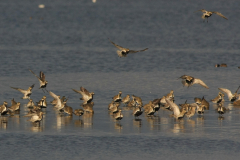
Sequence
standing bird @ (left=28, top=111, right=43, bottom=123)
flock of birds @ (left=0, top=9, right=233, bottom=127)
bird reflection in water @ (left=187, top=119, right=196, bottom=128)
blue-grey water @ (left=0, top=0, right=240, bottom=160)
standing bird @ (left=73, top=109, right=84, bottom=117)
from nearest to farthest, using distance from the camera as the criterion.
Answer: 1. blue-grey water @ (left=0, top=0, right=240, bottom=160)
2. standing bird @ (left=28, top=111, right=43, bottom=123)
3. bird reflection in water @ (left=187, top=119, right=196, bottom=128)
4. flock of birds @ (left=0, top=9, right=233, bottom=127)
5. standing bird @ (left=73, top=109, right=84, bottom=117)

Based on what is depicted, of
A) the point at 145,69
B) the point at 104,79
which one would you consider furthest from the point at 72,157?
Answer: the point at 145,69

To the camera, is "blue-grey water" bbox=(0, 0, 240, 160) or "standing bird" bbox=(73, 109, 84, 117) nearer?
"blue-grey water" bbox=(0, 0, 240, 160)

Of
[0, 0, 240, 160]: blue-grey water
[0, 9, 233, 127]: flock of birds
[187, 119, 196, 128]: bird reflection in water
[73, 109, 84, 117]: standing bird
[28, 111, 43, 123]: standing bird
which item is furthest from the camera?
[73, 109, 84, 117]: standing bird

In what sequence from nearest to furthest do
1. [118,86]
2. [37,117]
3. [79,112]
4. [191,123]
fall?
[37,117], [191,123], [79,112], [118,86]

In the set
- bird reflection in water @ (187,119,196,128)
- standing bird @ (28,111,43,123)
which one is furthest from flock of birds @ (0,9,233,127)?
bird reflection in water @ (187,119,196,128)

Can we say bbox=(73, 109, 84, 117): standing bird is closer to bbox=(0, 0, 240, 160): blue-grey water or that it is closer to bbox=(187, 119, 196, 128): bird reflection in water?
bbox=(0, 0, 240, 160): blue-grey water

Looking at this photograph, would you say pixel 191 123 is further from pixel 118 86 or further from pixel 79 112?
pixel 118 86

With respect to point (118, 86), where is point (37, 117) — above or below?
below

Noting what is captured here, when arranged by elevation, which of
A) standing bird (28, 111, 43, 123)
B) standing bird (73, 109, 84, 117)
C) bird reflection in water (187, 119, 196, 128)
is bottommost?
bird reflection in water (187, 119, 196, 128)

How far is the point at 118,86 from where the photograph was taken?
3180 centimetres

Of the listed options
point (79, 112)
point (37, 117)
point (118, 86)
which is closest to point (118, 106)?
point (79, 112)

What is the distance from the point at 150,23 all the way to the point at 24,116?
68.7m

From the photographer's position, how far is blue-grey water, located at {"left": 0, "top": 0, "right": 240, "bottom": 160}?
1816 centimetres

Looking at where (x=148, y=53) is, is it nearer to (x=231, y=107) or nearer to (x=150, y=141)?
(x=231, y=107)
